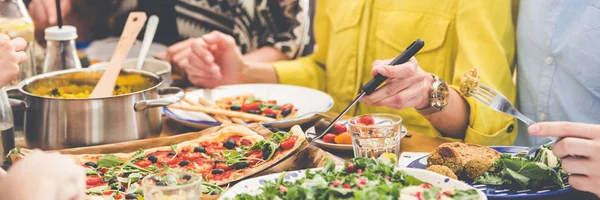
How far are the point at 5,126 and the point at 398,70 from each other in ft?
3.10

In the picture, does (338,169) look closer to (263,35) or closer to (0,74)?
(0,74)

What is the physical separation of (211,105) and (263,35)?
139 centimetres

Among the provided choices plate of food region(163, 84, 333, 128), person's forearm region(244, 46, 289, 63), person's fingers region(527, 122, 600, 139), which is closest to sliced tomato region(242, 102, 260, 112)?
plate of food region(163, 84, 333, 128)

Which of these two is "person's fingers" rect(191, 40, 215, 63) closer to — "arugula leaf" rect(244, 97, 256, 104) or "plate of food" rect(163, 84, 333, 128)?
"plate of food" rect(163, 84, 333, 128)

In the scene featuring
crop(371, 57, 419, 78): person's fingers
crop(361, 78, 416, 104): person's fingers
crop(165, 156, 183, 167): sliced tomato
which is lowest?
crop(165, 156, 183, 167): sliced tomato

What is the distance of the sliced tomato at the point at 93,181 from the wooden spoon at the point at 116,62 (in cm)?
36

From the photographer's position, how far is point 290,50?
332cm

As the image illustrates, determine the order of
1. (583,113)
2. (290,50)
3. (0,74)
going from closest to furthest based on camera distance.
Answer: (0,74), (583,113), (290,50)

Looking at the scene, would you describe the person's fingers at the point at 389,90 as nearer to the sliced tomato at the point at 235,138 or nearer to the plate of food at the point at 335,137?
the plate of food at the point at 335,137

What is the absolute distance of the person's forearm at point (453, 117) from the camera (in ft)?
6.51

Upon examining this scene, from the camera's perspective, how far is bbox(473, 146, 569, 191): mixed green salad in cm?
137

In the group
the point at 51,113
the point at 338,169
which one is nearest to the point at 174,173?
the point at 338,169

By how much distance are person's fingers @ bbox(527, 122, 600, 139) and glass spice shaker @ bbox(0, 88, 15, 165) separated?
1.17 m

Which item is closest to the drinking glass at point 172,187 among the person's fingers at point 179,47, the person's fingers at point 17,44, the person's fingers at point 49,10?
the person's fingers at point 17,44
